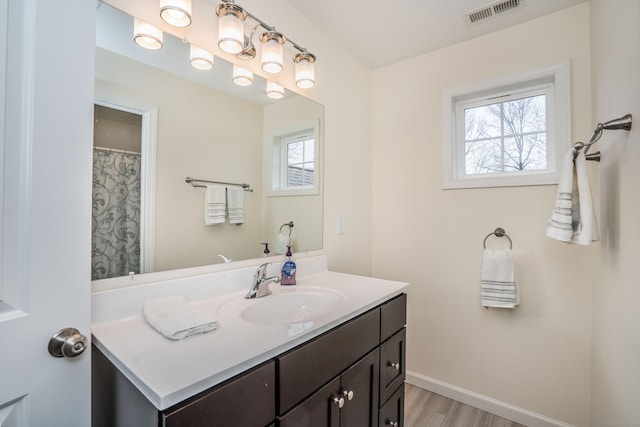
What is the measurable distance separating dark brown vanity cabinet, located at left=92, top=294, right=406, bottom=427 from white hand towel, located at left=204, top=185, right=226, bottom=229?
1.92 feet

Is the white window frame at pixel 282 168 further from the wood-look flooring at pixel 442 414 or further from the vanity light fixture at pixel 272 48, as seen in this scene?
the wood-look flooring at pixel 442 414

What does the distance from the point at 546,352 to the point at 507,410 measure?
1.44 feet

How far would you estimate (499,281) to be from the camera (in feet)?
5.45

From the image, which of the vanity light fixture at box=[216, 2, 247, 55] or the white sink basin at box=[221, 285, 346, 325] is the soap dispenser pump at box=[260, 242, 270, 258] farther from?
the vanity light fixture at box=[216, 2, 247, 55]

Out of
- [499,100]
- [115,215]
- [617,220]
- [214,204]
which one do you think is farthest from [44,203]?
[499,100]

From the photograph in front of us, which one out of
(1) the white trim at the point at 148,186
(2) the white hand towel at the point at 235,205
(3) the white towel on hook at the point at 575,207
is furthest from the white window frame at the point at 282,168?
(3) the white towel on hook at the point at 575,207

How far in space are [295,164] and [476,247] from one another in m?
1.27

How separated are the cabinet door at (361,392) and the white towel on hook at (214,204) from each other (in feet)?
2.62

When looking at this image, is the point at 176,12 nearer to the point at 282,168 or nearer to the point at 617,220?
the point at 282,168

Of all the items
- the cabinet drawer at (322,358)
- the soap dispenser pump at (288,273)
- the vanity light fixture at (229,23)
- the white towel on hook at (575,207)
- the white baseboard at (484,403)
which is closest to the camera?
the cabinet drawer at (322,358)

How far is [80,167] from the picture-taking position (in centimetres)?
71

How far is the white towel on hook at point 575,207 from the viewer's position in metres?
1.23

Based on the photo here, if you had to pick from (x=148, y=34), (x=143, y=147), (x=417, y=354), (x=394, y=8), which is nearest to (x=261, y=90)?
(x=148, y=34)

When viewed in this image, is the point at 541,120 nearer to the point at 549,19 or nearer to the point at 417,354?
the point at 549,19
